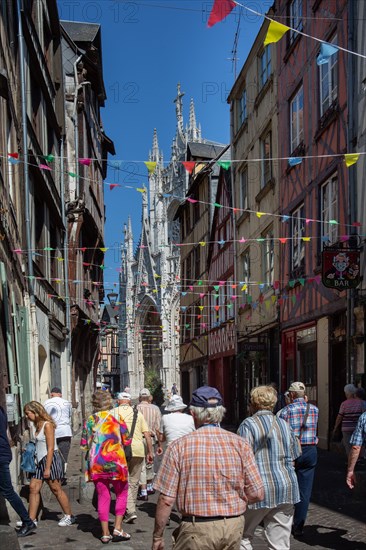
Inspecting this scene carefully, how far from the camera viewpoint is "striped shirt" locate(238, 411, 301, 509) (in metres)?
4.86

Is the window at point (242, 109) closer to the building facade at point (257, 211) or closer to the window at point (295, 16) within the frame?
the building facade at point (257, 211)

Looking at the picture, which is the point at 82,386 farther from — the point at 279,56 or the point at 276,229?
the point at 279,56

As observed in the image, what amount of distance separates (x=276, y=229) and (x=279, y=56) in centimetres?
424

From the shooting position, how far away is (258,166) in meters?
19.7

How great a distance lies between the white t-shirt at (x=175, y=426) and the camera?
24.6 feet

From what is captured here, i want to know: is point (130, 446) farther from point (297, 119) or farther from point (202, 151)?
point (202, 151)

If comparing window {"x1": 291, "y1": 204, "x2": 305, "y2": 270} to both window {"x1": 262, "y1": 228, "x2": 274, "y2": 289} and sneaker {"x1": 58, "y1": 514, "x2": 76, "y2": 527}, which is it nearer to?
window {"x1": 262, "y1": 228, "x2": 274, "y2": 289}

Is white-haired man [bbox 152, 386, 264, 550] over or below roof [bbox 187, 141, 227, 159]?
below

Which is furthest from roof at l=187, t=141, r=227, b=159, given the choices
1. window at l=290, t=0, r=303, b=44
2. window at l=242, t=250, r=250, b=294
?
window at l=290, t=0, r=303, b=44

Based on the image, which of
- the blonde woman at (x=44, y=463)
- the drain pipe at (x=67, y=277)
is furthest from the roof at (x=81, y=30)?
the blonde woman at (x=44, y=463)

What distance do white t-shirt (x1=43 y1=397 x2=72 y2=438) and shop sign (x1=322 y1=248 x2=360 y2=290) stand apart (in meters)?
4.76

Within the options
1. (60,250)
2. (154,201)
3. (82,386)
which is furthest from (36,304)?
(154,201)

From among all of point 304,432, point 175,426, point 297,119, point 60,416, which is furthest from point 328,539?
point 297,119

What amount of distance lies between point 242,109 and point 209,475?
1963 centimetres
